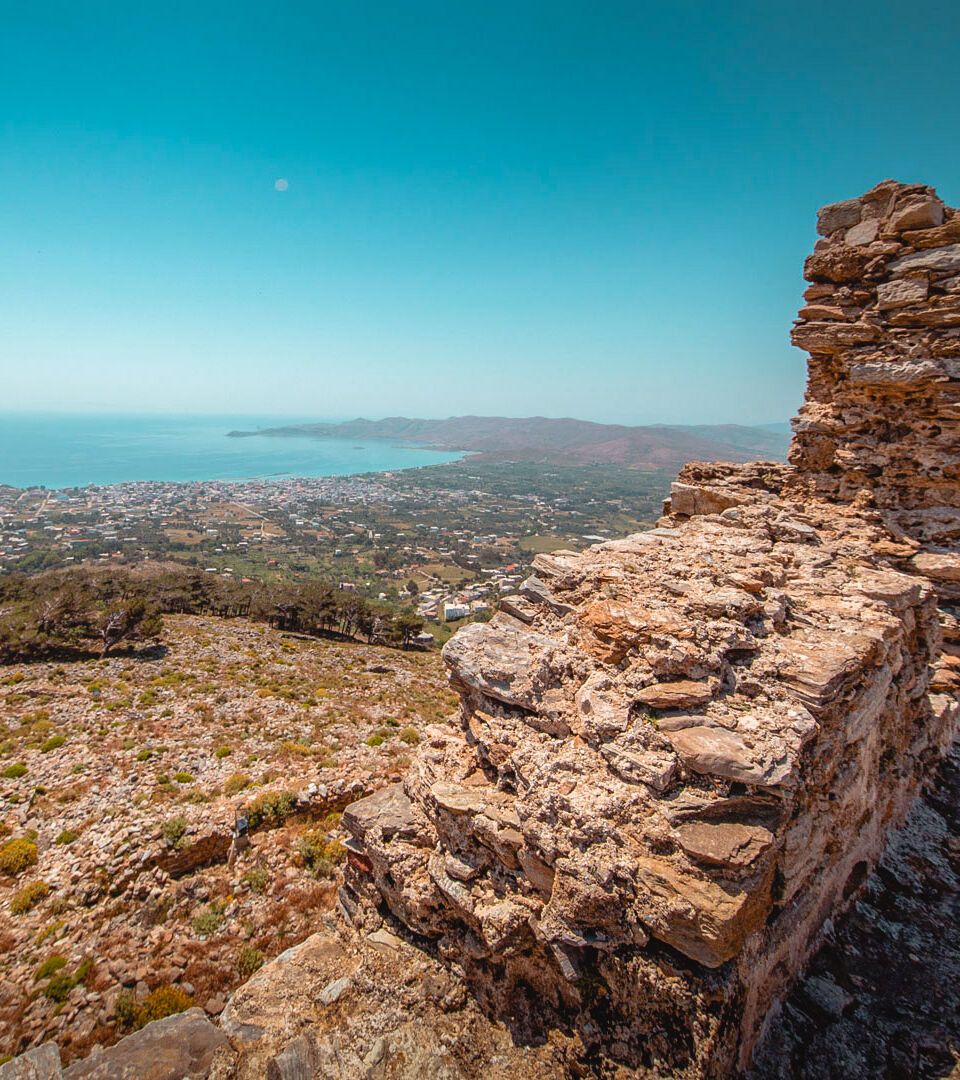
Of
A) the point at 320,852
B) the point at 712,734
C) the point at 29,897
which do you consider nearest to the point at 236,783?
the point at 29,897

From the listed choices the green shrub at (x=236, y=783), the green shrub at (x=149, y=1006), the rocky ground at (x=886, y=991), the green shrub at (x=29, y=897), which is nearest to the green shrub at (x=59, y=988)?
the green shrub at (x=149, y=1006)

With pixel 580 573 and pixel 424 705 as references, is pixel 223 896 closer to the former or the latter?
pixel 580 573

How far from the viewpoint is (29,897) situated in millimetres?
7301

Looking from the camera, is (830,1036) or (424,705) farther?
(424,705)

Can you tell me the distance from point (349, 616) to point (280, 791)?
81.5ft

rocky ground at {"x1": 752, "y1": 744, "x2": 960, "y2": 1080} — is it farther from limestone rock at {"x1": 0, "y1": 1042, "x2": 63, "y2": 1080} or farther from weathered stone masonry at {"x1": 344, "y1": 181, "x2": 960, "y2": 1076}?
limestone rock at {"x1": 0, "y1": 1042, "x2": 63, "y2": 1080}

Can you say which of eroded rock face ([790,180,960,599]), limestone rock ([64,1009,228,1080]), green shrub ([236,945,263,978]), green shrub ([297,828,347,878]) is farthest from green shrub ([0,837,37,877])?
eroded rock face ([790,180,960,599])

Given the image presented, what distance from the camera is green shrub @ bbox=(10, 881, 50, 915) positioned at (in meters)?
7.19

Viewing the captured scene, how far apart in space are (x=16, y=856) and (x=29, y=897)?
4.47ft

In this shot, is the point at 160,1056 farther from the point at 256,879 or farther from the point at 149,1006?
the point at 256,879

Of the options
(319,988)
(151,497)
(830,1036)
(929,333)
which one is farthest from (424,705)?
(151,497)

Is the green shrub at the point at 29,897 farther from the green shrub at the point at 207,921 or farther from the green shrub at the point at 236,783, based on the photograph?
the green shrub at the point at 236,783

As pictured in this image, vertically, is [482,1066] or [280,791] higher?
[482,1066]

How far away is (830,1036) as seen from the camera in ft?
12.3
